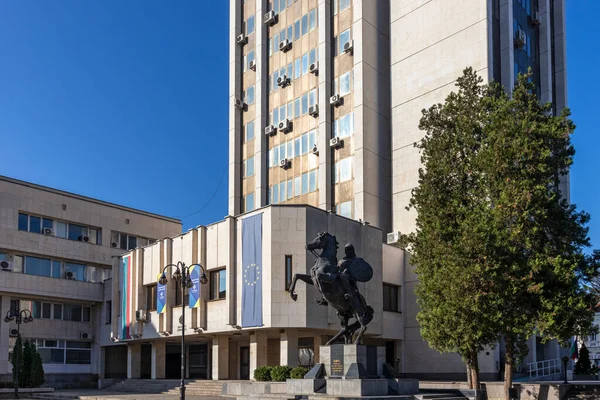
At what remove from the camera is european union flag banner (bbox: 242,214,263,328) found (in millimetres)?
35375

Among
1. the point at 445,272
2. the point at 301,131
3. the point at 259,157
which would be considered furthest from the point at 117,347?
the point at 445,272

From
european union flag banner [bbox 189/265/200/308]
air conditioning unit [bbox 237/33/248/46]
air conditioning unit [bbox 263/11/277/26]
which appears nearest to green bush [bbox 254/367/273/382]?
european union flag banner [bbox 189/265/200/308]

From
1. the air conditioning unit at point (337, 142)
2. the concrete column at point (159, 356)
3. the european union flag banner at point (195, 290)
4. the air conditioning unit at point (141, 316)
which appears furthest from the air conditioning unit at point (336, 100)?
the concrete column at point (159, 356)

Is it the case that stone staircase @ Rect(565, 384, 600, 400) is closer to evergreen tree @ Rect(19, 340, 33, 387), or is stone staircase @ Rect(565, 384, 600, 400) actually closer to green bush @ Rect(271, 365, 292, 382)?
green bush @ Rect(271, 365, 292, 382)

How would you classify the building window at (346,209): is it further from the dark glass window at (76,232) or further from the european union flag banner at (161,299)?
the dark glass window at (76,232)

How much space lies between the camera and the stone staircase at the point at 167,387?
1469 inches

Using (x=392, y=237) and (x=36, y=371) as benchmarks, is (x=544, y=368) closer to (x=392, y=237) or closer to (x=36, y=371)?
(x=392, y=237)

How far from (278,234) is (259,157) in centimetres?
1884

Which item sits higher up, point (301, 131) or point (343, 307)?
point (301, 131)

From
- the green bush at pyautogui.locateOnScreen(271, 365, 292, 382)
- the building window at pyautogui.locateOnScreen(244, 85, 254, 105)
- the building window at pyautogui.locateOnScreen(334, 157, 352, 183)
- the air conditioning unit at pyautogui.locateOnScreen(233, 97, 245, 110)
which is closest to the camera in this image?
the green bush at pyautogui.locateOnScreen(271, 365, 292, 382)

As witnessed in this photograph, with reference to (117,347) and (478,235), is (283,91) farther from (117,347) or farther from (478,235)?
(478,235)

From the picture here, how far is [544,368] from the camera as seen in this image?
41625mm

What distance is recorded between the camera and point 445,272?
26.1m

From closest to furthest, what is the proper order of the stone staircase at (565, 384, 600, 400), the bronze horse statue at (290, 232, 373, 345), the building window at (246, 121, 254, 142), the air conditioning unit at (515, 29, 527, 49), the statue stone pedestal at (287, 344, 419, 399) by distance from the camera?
the statue stone pedestal at (287, 344, 419, 399), the bronze horse statue at (290, 232, 373, 345), the stone staircase at (565, 384, 600, 400), the air conditioning unit at (515, 29, 527, 49), the building window at (246, 121, 254, 142)
